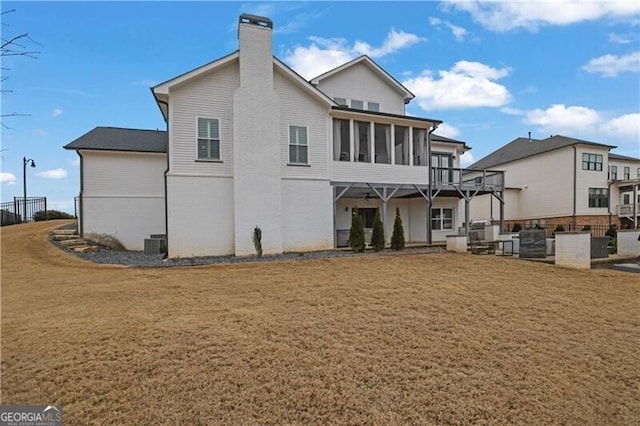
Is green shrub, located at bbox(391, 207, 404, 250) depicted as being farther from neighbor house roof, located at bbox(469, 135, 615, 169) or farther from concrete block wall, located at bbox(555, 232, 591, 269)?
neighbor house roof, located at bbox(469, 135, 615, 169)

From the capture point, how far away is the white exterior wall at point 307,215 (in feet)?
45.9

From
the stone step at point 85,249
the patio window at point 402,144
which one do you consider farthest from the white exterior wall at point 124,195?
the patio window at point 402,144

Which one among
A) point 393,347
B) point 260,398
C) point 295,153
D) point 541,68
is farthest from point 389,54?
point 260,398

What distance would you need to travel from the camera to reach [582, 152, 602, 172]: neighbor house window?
28188 millimetres

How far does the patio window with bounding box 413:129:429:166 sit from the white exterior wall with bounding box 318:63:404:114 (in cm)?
322

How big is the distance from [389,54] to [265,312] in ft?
65.9

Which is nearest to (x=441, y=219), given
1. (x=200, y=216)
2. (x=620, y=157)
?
(x=200, y=216)

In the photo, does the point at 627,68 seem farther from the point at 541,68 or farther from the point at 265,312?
the point at 265,312

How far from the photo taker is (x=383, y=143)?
647 inches

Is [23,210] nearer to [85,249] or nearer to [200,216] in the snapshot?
[85,249]

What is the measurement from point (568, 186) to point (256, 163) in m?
27.2

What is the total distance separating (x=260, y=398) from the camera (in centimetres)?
336

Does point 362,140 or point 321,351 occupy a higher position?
point 362,140

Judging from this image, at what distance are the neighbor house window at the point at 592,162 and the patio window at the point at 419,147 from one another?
19.9 meters
